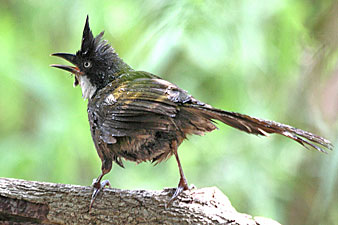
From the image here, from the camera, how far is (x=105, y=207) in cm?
312

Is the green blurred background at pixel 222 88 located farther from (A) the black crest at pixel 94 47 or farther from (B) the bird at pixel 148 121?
(B) the bird at pixel 148 121

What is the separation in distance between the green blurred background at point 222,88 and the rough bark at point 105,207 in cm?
135

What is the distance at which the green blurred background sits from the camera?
14.1 feet

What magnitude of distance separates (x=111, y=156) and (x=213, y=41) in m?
1.61

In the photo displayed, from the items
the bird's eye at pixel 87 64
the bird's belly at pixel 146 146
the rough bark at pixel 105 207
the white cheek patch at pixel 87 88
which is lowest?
the rough bark at pixel 105 207

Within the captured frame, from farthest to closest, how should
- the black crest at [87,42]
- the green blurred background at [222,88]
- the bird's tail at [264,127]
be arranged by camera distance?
1. the green blurred background at [222,88]
2. the black crest at [87,42]
3. the bird's tail at [264,127]

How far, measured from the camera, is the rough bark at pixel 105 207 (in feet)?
9.84

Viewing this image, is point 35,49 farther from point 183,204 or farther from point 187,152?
point 183,204

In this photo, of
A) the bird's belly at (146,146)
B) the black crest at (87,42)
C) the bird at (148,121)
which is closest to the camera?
the bird at (148,121)

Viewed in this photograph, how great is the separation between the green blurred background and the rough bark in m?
1.35

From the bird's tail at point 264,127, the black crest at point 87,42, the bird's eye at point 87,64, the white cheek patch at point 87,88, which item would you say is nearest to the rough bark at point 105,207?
the bird's tail at point 264,127

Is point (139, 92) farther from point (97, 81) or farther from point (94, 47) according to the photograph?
point (94, 47)

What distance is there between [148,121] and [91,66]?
3.64 ft

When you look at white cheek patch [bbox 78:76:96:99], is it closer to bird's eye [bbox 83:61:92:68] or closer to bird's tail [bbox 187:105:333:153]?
bird's eye [bbox 83:61:92:68]
